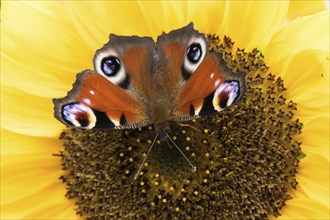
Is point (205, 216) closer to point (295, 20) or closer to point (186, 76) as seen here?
point (186, 76)

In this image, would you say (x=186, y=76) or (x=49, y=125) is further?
(x=49, y=125)

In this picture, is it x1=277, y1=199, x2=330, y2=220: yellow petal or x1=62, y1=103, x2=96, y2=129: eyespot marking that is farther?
x1=277, y1=199, x2=330, y2=220: yellow petal

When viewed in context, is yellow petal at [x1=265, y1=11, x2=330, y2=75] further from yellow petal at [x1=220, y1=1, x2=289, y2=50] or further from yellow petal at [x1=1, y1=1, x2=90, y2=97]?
yellow petal at [x1=1, y1=1, x2=90, y2=97]

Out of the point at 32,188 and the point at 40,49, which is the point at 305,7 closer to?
the point at 40,49

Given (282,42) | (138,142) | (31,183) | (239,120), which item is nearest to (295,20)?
(282,42)

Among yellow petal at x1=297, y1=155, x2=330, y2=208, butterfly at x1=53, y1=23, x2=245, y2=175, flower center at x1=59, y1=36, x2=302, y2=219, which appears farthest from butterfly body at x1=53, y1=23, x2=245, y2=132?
yellow petal at x1=297, y1=155, x2=330, y2=208

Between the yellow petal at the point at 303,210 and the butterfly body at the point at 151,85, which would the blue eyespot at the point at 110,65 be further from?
the yellow petal at the point at 303,210
